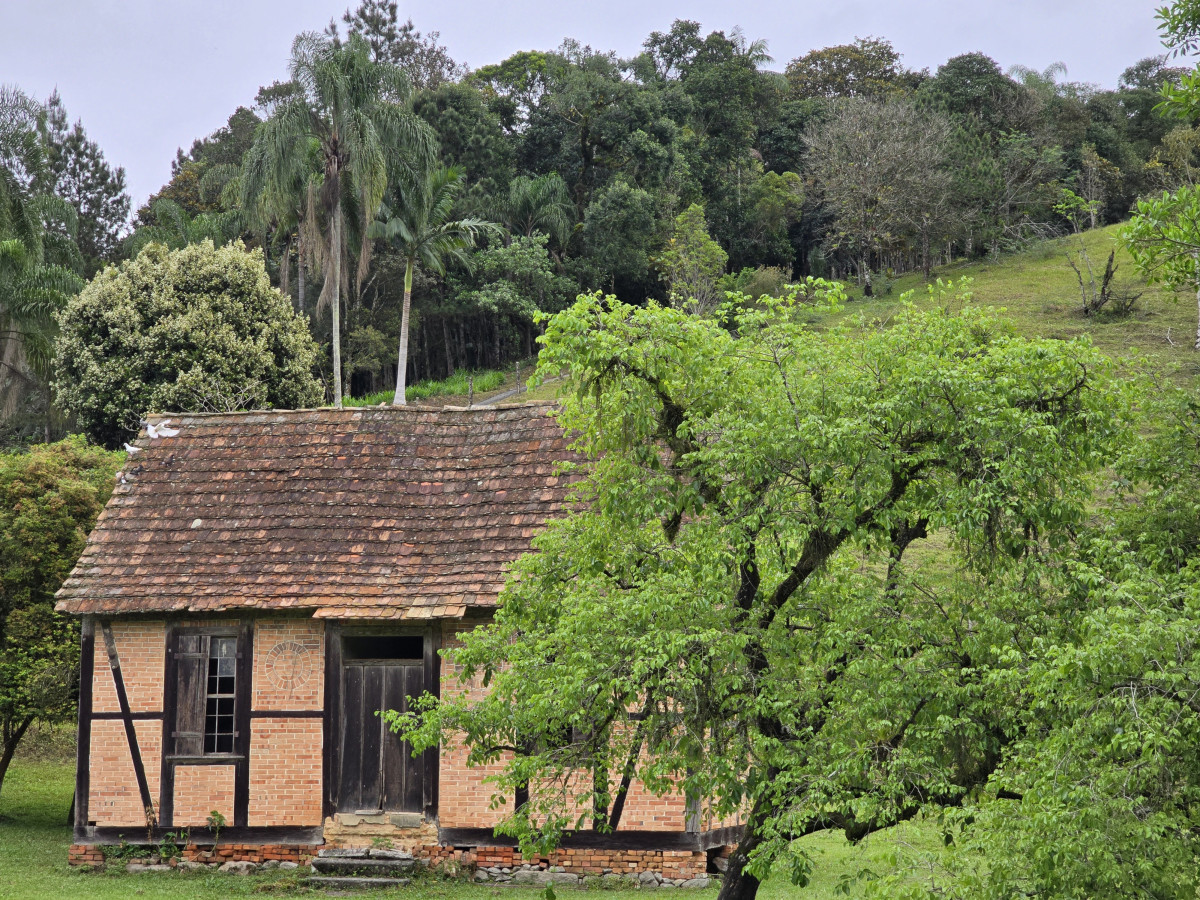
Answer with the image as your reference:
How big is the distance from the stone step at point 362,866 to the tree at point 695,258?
109 ft

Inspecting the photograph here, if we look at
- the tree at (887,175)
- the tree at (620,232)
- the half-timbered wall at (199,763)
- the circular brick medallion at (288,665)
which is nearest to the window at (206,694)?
the half-timbered wall at (199,763)

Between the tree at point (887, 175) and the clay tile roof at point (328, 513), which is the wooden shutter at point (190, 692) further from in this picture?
the tree at point (887, 175)

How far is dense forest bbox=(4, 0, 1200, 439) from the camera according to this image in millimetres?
45062

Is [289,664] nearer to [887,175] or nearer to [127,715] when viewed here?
[127,715]

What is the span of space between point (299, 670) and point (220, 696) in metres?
1.18

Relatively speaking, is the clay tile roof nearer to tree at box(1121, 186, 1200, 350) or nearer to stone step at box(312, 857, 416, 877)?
stone step at box(312, 857, 416, 877)

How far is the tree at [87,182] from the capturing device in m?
60.0

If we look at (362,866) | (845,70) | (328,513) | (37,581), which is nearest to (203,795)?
(362,866)

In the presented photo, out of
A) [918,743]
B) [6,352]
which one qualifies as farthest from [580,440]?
[6,352]

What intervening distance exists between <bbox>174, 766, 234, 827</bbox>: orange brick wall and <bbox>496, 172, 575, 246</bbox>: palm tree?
37965 mm

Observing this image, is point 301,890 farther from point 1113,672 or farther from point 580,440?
point 1113,672

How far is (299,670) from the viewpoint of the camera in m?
15.4

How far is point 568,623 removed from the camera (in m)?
9.39

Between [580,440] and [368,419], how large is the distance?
7265 mm
